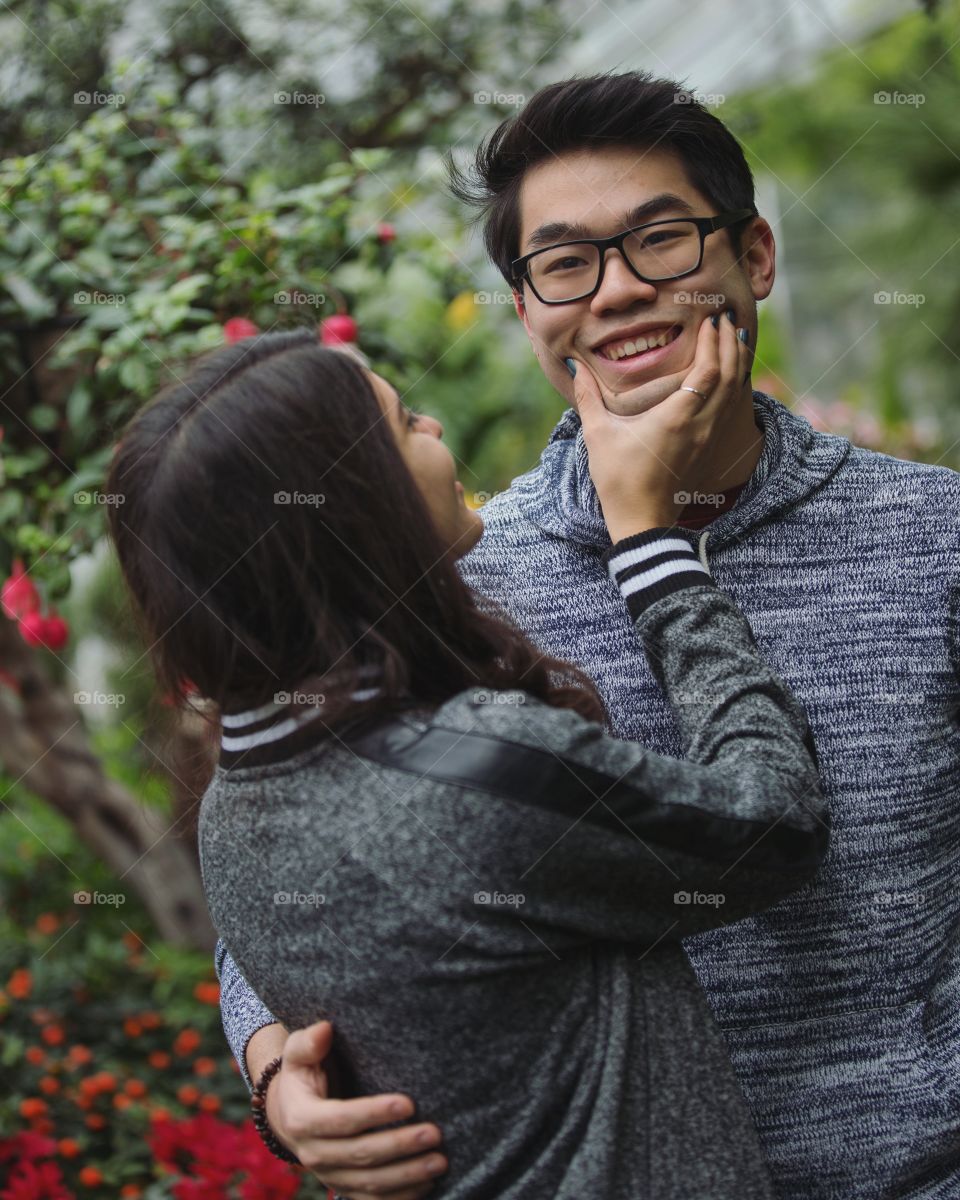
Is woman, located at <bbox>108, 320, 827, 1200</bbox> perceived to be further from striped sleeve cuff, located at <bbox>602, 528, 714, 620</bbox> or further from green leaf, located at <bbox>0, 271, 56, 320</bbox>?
green leaf, located at <bbox>0, 271, 56, 320</bbox>

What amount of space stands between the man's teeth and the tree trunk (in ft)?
6.77

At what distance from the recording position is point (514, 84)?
131 inches

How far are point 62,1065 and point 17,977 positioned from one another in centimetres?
43

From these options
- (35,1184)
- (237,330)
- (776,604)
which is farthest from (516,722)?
(35,1184)

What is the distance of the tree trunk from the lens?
324 cm

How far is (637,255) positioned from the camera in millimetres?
1463

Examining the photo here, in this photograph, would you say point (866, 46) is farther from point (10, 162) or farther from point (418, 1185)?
point (418, 1185)

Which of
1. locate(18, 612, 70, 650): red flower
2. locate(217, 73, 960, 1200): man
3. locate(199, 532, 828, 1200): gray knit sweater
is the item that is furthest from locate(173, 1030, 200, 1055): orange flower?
locate(199, 532, 828, 1200): gray knit sweater

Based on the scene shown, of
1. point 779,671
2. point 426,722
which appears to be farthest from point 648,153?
point 426,722

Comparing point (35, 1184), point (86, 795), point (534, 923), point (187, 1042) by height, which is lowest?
point (187, 1042)

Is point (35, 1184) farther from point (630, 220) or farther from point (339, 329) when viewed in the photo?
point (630, 220)

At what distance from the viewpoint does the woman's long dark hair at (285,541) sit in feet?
3.51

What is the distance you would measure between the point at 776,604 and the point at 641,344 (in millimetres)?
335

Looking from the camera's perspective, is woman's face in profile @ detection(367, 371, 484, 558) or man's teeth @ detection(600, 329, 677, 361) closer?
woman's face in profile @ detection(367, 371, 484, 558)
